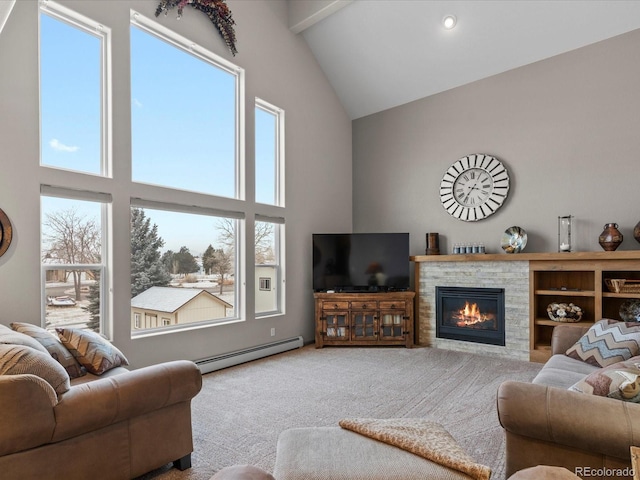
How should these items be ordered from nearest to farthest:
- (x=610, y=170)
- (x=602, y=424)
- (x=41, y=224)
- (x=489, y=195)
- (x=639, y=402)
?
(x=602, y=424)
(x=639, y=402)
(x=41, y=224)
(x=610, y=170)
(x=489, y=195)

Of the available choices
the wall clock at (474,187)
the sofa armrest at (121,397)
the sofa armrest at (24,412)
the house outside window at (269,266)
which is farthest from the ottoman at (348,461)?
the wall clock at (474,187)

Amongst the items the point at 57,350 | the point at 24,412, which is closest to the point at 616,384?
the point at 24,412

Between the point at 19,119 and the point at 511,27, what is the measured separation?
17.3 feet

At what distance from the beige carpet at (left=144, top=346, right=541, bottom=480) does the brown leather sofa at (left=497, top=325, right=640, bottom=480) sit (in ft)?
1.76

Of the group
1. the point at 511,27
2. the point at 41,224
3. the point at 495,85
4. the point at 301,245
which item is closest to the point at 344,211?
the point at 301,245

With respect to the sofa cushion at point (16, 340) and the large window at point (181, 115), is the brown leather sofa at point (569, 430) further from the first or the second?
the large window at point (181, 115)

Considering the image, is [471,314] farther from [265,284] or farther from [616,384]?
[616,384]

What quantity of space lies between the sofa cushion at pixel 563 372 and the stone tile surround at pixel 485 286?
1.85 meters

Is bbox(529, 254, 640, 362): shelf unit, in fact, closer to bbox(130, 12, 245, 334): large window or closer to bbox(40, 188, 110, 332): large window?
bbox(130, 12, 245, 334): large window

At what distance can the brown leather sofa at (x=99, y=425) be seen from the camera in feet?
5.34

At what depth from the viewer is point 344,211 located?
6391 millimetres

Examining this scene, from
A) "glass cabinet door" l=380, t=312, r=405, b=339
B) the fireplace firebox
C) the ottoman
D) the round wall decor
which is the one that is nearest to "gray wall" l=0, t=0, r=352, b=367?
the round wall decor

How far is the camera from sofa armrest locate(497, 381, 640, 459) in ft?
5.08

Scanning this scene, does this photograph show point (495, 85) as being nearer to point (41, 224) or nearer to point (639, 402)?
point (639, 402)
